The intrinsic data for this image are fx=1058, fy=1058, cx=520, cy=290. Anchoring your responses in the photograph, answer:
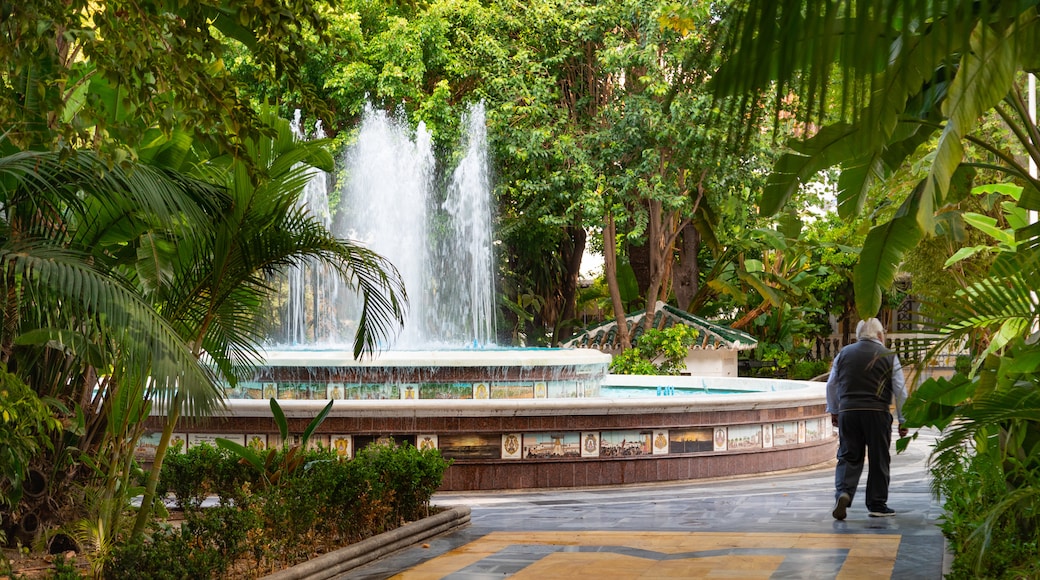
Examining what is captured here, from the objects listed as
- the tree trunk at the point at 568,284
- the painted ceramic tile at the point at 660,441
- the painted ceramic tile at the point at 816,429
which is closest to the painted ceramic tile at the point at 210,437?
the painted ceramic tile at the point at 660,441

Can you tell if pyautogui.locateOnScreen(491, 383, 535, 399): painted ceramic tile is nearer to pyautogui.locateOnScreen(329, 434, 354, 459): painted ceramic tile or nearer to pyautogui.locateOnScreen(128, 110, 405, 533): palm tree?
pyautogui.locateOnScreen(329, 434, 354, 459): painted ceramic tile

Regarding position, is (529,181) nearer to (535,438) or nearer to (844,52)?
(535,438)

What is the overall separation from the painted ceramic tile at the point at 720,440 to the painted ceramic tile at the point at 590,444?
4.92 ft

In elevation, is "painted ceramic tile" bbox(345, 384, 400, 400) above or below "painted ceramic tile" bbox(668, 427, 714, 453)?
above

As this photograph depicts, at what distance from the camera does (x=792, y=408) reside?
12906 millimetres

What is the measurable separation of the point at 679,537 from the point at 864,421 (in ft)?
6.38

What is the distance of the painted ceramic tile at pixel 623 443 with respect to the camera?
37.4ft

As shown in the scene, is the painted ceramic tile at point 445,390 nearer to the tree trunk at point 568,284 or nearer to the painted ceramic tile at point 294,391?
the painted ceramic tile at point 294,391

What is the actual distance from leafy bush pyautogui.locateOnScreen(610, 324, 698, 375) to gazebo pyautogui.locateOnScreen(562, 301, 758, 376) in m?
0.49

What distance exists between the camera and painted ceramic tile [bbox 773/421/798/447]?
501 inches

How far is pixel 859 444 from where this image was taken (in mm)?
8945

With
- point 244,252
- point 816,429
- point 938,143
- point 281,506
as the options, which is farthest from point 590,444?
point 938,143

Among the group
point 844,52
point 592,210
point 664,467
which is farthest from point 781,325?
point 844,52

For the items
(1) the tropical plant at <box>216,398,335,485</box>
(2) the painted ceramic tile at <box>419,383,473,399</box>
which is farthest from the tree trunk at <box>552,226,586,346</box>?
(1) the tropical plant at <box>216,398,335,485</box>
